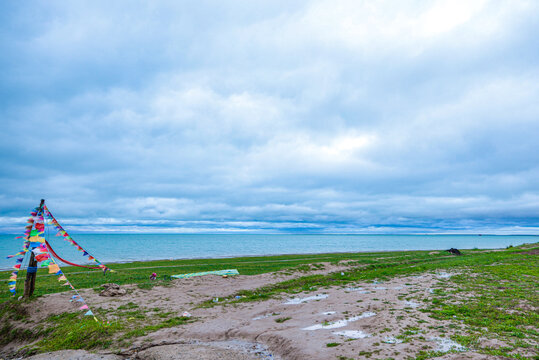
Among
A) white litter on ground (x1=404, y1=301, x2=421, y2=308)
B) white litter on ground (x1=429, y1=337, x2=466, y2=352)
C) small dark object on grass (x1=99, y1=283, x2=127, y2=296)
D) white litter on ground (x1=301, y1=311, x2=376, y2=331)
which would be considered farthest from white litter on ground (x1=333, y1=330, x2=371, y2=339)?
small dark object on grass (x1=99, y1=283, x2=127, y2=296)

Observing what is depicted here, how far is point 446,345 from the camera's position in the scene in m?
9.68

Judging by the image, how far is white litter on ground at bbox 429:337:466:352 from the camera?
9328mm

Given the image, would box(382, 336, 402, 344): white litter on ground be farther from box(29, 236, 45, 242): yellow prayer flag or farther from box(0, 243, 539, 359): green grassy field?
box(29, 236, 45, 242): yellow prayer flag

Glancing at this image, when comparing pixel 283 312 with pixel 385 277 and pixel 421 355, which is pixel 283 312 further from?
pixel 385 277

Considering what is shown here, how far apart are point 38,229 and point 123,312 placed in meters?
7.29

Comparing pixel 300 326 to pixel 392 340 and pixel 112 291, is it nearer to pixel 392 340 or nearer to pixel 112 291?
pixel 392 340

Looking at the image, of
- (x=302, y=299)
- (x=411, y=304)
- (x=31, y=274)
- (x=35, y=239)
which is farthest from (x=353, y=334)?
(x=31, y=274)

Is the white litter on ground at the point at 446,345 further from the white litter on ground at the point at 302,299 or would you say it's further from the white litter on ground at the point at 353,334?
the white litter on ground at the point at 302,299

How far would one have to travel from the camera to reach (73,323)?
15.0 meters

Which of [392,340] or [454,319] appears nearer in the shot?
[392,340]

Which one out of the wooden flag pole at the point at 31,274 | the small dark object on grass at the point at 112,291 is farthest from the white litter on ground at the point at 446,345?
the wooden flag pole at the point at 31,274

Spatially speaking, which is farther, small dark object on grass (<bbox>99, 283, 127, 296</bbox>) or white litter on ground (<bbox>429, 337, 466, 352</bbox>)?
small dark object on grass (<bbox>99, 283, 127, 296</bbox>)

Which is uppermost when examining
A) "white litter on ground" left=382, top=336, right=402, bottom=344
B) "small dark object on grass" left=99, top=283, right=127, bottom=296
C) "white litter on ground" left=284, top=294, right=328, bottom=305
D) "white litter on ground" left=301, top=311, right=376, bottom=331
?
"white litter on ground" left=382, top=336, right=402, bottom=344

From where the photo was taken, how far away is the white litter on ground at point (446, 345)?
9.33 metres
